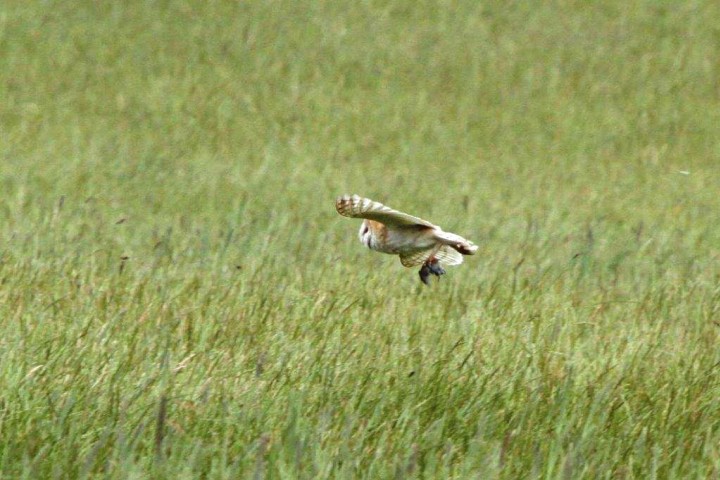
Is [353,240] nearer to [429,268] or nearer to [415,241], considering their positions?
[429,268]

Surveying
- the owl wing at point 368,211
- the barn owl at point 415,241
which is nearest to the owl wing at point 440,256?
the barn owl at point 415,241

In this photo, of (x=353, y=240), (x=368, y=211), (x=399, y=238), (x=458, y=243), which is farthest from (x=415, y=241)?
(x=353, y=240)

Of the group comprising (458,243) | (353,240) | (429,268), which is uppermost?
(458,243)

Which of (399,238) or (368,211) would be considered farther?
(399,238)

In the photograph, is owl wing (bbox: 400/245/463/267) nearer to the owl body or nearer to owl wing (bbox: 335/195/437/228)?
the owl body

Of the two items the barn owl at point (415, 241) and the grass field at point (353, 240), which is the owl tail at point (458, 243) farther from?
the grass field at point (353, 240)

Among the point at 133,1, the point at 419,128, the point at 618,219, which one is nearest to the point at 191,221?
the point at 618,219

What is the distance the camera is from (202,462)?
2652 mm

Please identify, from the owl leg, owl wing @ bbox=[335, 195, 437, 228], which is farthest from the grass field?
owl wing @ bbox=[335, 195, 437, 228]

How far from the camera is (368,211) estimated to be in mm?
3168

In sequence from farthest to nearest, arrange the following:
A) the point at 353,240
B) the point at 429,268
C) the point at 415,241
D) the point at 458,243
→ the point at 353,240 < the point at 429,268 < the point at 415,241 < the point at 458,243

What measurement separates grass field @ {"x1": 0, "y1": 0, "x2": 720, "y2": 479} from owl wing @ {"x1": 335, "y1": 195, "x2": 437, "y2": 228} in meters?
0.43

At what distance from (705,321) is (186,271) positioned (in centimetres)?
216

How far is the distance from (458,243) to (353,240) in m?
3.35
